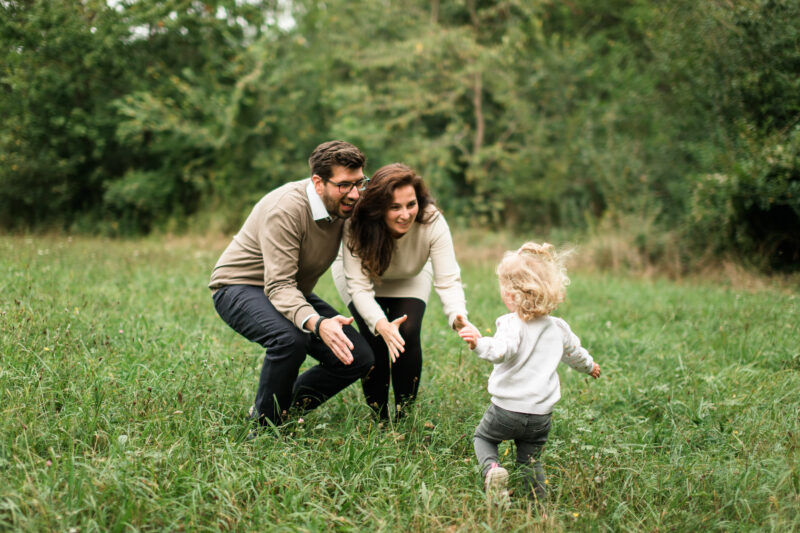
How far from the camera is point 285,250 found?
324 cm

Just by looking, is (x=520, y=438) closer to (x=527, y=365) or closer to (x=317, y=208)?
(x=527, y=365)

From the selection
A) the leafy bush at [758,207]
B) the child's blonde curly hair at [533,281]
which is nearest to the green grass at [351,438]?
the child's blonde curly hair at [533,281]

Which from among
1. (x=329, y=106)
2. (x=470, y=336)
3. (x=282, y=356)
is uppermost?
(x=329, y=106)

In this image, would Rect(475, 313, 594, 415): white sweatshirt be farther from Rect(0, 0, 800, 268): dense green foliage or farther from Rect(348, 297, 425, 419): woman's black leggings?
Rect(0, 0, 800, 268): dense green foliage

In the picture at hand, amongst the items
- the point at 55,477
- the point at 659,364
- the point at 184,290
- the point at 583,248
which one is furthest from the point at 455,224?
the point at 55,477

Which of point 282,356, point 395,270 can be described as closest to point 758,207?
→ point 395,270

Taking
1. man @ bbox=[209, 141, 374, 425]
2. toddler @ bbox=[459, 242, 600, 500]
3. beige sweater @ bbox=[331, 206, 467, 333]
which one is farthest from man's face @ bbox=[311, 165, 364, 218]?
toddler @ bbox=[459, 242, 600, 500]

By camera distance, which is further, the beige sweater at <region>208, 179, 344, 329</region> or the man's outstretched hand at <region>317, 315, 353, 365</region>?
the beige sweater at <region>208, 179, 344, 329</region>

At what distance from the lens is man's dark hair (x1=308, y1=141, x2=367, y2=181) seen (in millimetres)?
3221

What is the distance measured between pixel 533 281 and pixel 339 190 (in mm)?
1247

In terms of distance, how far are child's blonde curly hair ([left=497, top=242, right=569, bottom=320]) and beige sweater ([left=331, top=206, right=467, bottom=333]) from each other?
672mm

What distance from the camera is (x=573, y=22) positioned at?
1686cm

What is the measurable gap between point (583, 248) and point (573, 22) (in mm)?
8925

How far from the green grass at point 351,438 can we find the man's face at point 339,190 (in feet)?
4.15
